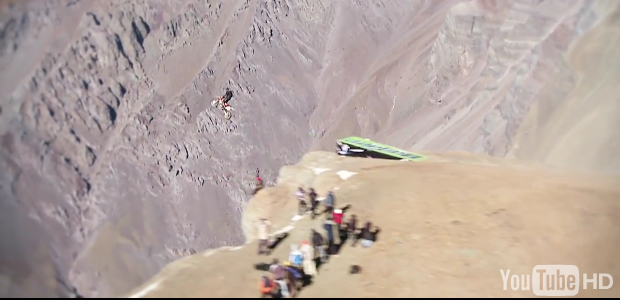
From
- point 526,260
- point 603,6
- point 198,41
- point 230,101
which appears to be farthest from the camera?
point 198,41

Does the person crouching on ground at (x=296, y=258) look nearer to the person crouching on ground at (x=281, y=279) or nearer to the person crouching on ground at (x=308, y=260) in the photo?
the person crouching on ground at (x=308, y=260)

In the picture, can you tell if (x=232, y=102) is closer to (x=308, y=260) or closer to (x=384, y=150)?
(x=384, y=150)

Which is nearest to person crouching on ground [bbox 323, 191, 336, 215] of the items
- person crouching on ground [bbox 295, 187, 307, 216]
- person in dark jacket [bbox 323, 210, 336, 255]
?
person crouching on ground [bbox 295, 187, 307, 216]

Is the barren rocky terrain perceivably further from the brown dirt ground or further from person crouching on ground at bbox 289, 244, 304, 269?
person crouching on ground at bbox 289, 244, 304, 269

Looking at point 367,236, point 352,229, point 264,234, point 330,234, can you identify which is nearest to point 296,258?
point 330,234

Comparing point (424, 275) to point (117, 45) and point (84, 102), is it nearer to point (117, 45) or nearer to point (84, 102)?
point (84, 102)

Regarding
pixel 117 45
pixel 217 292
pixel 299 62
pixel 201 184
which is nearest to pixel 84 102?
pixel 117 45
